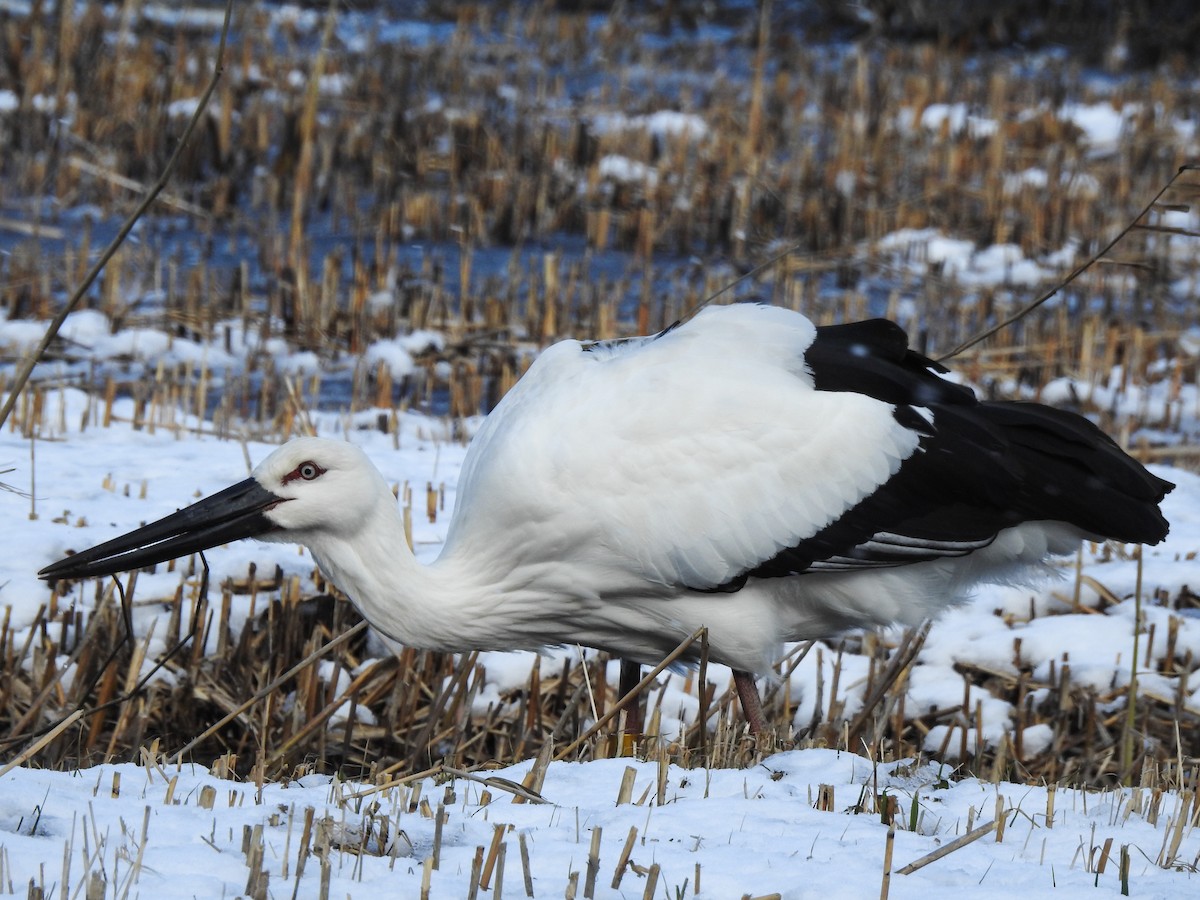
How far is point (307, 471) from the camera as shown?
13.7ft

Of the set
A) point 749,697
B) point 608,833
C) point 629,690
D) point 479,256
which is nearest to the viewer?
point 608,833

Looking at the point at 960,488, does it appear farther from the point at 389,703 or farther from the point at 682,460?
the point at 389,703

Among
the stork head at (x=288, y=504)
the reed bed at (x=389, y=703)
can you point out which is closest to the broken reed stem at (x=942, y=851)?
the reed bed at (x=389, y=703)

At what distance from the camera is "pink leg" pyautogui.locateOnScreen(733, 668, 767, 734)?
4457mm

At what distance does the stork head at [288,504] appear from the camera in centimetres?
405

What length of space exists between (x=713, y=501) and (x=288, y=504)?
3.61 feet

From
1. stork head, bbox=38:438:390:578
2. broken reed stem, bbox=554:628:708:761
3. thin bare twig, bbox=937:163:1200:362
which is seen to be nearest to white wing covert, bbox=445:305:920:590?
broken reed stem, bbox=554:628:708:761

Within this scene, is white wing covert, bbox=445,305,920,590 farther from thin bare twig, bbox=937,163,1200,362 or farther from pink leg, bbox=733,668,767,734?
thin bare twig, bbox=937,163,1200,362

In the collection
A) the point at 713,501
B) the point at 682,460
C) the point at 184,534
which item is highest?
the point at 682,460

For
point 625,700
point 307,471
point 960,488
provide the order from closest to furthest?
point 625,700, point 307,471, point 960,488

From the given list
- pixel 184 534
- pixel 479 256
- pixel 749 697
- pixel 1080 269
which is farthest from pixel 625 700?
pixel 479 256

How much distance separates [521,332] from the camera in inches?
343

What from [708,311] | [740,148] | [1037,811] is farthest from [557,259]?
[1037,811]

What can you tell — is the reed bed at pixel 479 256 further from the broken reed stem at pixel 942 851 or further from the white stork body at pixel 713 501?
the broken reed stem at pixel 942 851
